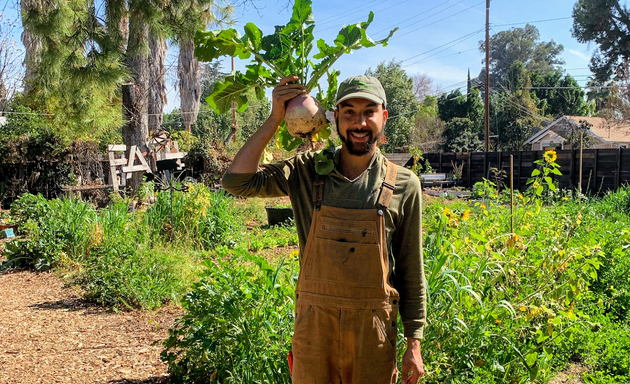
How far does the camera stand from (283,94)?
206 centimetres

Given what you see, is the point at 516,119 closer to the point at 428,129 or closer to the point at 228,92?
the point at 428,129

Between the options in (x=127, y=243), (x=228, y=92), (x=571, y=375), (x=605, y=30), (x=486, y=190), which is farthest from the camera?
(x=605, y=30)

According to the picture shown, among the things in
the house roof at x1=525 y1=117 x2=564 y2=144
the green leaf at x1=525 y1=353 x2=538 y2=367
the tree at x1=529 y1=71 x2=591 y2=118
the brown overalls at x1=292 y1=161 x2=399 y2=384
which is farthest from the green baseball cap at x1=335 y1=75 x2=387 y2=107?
the tree at x1=529 y1=71 x2=591 y2=118

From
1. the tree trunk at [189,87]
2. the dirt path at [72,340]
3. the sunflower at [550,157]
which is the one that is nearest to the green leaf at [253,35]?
the dirt path at [72,340]

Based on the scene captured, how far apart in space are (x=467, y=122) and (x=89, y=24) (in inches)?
1331

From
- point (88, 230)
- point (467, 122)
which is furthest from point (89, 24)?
point (467, 122)

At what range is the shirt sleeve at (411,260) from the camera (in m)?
2.02

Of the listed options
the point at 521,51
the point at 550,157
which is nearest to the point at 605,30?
the point at 550,157

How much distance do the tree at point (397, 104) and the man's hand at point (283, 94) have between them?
3205 cm

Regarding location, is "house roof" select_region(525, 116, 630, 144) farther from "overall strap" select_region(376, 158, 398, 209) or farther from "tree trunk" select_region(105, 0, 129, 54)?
"overall strap" select_region(376, 158, 398, 209)

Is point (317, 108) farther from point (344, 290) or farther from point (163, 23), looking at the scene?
point (163, 23)

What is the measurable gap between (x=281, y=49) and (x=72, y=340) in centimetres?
376

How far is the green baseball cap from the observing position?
6.38ft

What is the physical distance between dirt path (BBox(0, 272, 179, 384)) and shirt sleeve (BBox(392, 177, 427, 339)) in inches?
96.5
